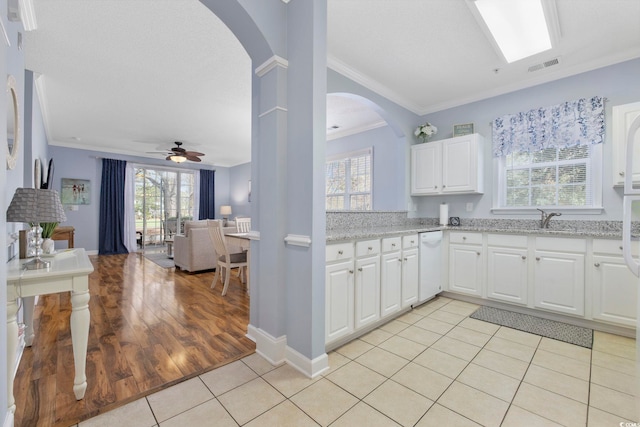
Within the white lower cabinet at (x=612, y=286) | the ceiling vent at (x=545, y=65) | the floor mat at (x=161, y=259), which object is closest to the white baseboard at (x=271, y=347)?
the white lower cabinet at (x=612, y=286)

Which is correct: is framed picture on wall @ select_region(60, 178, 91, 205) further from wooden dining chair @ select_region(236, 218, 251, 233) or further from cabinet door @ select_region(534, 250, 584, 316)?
cabinet door @ select_region(534, 250, 584, 316)

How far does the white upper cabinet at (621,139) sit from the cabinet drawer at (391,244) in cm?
210

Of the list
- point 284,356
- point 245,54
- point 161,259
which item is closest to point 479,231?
point 284,356

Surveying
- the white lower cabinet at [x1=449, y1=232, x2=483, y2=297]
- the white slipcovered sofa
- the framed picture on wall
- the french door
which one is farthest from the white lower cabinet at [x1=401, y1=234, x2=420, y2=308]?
the framed picture on wall

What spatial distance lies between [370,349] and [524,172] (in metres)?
2.80

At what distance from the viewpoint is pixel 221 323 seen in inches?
106

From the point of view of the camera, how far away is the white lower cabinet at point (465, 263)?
3186 millimetres

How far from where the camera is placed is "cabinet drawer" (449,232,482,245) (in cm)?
319

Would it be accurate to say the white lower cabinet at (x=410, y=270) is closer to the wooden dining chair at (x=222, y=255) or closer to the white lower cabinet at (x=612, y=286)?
the white lower cabinet at (x=612, y=286)

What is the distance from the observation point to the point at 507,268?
2.98 metres

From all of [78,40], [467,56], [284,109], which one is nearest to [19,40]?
[78,40]

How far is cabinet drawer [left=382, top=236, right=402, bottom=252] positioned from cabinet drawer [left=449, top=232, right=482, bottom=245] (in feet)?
3.45

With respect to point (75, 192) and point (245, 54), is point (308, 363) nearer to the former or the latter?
point (245, 54)

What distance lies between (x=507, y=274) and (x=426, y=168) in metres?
1.62
